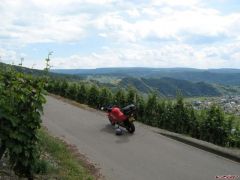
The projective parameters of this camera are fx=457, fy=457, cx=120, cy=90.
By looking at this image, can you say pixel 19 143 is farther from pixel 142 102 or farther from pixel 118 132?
pixel 142 102

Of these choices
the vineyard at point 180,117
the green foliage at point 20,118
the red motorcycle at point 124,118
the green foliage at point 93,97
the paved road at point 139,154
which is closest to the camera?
the green foliage at point 20,118

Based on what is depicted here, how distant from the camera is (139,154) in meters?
14.7

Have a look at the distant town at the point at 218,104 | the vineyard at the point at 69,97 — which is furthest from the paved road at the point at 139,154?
the distant town at the point at 218,104

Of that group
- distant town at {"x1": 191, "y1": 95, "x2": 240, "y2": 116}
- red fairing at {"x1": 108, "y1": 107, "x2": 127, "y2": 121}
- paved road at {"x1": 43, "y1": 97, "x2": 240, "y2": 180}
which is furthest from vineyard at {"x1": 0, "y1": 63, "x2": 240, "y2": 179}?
red fairing at {"x1": 108, "y1": 107, "x2": 127, "y2": 121}

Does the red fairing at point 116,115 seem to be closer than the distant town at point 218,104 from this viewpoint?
Yes

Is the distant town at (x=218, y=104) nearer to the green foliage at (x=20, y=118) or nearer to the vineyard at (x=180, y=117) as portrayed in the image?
the vineyard at (x=180, y=117)

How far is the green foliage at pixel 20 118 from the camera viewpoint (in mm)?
8445

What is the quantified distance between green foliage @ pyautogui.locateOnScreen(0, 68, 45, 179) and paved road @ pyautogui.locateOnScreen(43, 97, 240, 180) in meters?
3.30

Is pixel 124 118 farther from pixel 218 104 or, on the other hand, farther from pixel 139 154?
pixel 139 154

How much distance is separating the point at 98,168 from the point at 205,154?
416cm

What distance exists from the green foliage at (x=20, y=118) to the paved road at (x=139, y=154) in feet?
10.8

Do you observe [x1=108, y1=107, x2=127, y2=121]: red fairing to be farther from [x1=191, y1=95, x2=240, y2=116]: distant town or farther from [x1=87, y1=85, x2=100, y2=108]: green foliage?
[x1=87, y1=85, x2=100, y2=108]: green foliage

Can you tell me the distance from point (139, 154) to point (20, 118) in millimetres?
6741

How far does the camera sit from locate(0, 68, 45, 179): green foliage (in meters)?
8.45
